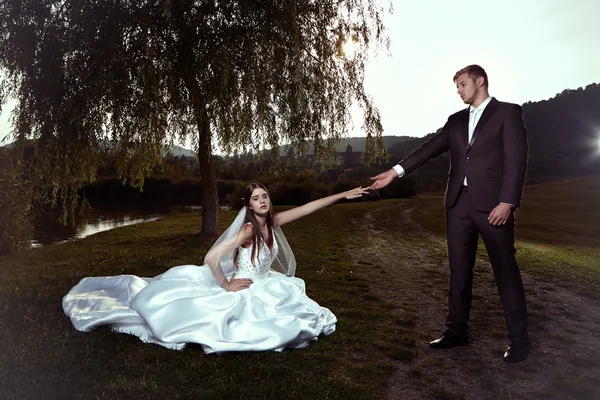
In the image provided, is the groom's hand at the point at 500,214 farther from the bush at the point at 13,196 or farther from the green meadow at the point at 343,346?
the bush at the point at 13,196

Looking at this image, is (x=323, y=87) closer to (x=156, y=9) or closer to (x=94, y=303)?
(x=156, y=9)

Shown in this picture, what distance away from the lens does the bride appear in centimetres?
417

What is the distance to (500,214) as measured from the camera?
12.6ft

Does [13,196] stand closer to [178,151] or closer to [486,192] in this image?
[178,151]

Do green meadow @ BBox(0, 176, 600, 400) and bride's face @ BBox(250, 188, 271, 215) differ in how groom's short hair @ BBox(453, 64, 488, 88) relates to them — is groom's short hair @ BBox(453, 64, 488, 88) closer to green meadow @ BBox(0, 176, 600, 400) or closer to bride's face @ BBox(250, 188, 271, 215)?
bride's face @ BBox(250, 188, 271, 215)

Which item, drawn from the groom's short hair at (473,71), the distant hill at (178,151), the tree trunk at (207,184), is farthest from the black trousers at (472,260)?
the distant hill at (178,151)

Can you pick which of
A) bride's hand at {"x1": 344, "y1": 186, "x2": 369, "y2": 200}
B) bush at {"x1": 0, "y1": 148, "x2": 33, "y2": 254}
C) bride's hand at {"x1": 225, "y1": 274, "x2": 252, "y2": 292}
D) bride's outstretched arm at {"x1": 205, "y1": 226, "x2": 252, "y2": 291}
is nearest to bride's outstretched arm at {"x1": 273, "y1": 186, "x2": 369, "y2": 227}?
bride's hand at {"x1": 344, "y1": 186, "x2": 369, "y2": 200}

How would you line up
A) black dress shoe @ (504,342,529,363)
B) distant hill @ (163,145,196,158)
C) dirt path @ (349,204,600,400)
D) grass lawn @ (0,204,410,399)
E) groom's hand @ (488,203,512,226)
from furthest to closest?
distant hill @ (163,145,196,158)
black dress shoe @ (504,342,529,363)
groom's hand @ (488,203,512,226)
dirt path @ (349,204,600,400)
grass lawn @ (0,204,410,399)

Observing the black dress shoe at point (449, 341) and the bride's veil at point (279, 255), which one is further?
the bride's veil at point (279, 255)

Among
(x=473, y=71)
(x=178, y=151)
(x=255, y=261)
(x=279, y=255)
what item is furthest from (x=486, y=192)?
(x=178, y=151)

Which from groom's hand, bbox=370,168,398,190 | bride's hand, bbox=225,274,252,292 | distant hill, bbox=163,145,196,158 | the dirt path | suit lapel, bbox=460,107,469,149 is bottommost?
the dirt path

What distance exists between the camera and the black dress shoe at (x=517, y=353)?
3984mm

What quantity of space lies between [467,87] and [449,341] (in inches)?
92.5

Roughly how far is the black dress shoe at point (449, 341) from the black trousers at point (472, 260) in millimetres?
48
